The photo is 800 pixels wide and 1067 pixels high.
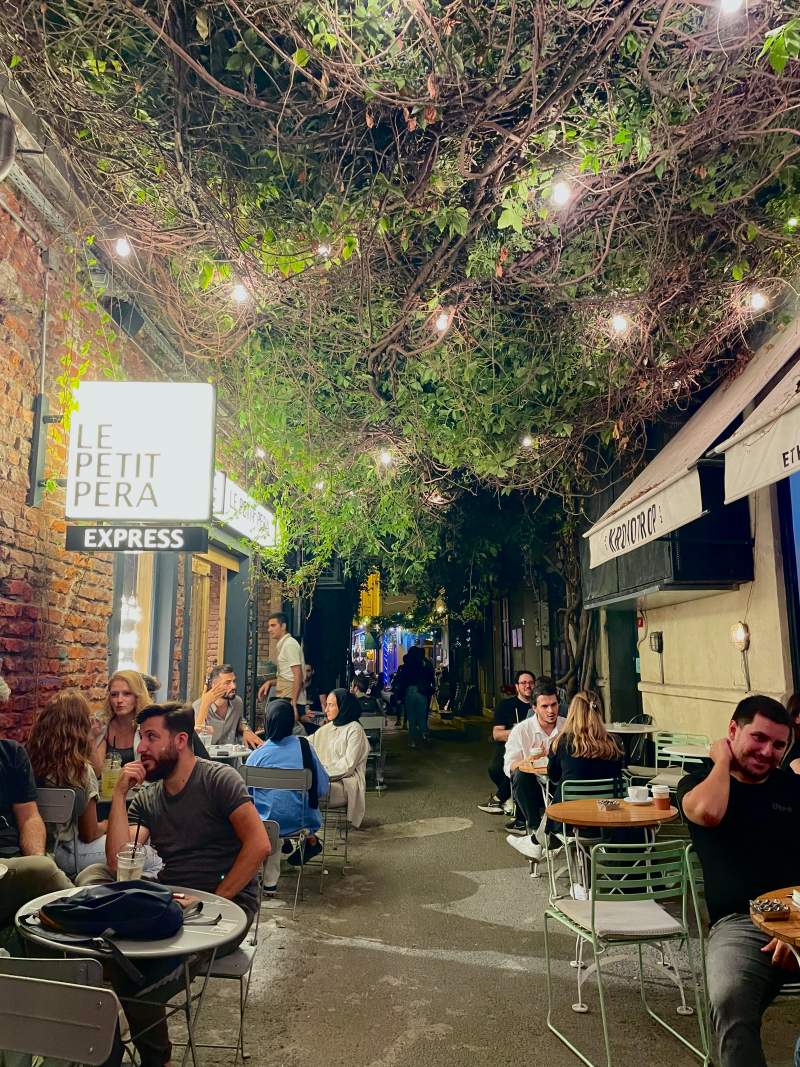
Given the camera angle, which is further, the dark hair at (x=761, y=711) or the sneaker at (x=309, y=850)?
the sneaker at (x=309, y=850)

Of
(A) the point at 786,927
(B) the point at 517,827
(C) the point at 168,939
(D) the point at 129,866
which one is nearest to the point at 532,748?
(B) the point at 517,827

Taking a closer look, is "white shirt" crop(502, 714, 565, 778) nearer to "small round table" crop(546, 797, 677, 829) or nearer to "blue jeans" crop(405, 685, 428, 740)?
"small round table" crop(546, 797, 677, 829)

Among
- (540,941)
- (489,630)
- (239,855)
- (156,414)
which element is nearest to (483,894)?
(540,941)

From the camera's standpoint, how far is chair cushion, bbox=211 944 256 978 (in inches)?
129

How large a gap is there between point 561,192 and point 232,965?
519 centimetres

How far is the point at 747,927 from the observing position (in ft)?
10.7

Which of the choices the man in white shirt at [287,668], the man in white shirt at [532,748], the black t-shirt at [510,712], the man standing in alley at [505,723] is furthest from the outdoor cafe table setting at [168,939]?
the man in white shirt at [287,668]

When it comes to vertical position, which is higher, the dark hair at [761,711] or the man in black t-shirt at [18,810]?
the dark hair at [761,711]

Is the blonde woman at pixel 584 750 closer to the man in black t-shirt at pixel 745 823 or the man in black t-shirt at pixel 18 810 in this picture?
the man in black t-shirt at pixel 745 823

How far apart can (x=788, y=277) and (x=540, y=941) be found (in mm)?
5619

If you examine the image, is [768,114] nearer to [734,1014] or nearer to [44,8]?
[44,8]

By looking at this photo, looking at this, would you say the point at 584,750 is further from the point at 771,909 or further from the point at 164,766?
the point at 164,766

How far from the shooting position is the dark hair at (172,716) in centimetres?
369

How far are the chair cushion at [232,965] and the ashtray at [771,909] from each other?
6.78ft
